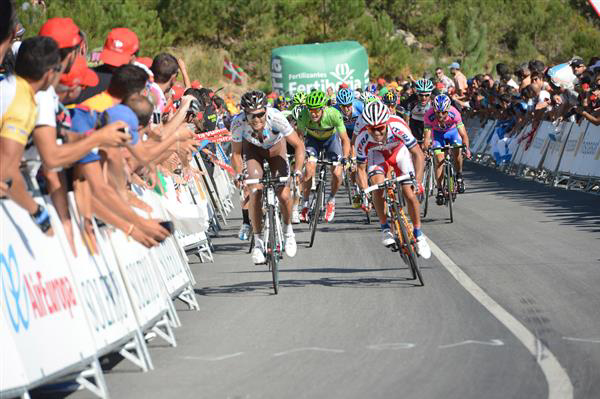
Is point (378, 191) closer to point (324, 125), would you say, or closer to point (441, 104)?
point (324, 125)

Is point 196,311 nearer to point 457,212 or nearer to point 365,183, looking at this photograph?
point 365,183

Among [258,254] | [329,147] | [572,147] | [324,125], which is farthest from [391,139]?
[572,147]

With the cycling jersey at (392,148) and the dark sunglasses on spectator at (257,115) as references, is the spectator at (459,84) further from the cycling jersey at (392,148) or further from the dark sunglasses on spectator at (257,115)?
the dark sunglasses on spectator at (257,115)

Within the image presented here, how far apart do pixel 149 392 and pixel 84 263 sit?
1047mm

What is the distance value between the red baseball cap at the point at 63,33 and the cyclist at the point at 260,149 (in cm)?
442

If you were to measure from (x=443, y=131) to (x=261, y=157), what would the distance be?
6321 mm

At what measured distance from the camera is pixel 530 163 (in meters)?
27.8

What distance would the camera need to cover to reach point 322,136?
1911cm

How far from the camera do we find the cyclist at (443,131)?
19.6m

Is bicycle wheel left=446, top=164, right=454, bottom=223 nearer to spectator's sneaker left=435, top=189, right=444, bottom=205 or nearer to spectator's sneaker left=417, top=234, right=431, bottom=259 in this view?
spectator's sneaker left=435, top=189, right=444, bottom=205

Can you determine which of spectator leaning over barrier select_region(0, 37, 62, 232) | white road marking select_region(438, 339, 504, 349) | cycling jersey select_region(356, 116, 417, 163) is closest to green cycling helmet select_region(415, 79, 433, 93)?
cycling jersey select_region(356, 116, 417, 163)

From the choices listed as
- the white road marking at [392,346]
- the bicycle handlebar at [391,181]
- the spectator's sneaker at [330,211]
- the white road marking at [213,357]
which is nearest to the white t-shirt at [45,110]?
the white road marking at [213,357]

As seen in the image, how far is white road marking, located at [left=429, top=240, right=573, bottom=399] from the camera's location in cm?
748

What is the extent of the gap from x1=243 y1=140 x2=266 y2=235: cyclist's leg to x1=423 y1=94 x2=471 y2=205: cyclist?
5.89 meters
